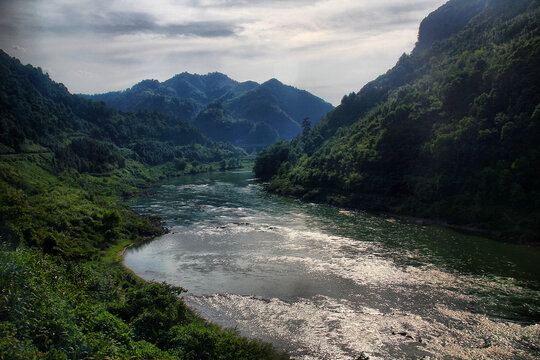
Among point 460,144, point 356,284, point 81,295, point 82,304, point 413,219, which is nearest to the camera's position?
point 82,304

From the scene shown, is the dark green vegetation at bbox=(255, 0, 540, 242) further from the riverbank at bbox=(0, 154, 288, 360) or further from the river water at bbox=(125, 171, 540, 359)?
the riverbank at bbox=(0, 154, 288, 360)

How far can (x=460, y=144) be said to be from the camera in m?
73.9

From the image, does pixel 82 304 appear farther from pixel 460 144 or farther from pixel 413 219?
pixel 460 144

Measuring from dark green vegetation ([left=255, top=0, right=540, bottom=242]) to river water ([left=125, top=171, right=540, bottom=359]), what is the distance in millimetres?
9075

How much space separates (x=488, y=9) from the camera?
116562mm

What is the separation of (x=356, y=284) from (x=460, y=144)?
4659cm

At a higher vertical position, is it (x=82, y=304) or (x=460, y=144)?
(x=460, y=144)

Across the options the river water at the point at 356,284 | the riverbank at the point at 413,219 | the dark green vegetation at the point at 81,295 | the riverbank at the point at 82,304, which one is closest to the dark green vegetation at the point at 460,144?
the riverbank at the point at 413,219

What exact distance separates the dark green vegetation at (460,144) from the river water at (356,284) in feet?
29.8

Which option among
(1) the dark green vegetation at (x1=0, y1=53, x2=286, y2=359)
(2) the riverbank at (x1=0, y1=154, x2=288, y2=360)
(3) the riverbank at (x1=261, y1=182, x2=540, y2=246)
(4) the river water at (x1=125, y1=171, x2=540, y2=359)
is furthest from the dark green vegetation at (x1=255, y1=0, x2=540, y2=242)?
(2) the riverbank at (x1=0, y1=154, x2=288, y2=360)

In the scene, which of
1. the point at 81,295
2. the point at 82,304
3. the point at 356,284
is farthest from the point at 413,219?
the point at 82,304

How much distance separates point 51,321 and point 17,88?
176532 millimetres

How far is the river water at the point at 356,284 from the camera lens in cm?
3080

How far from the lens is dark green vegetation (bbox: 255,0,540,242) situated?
64.6 m
